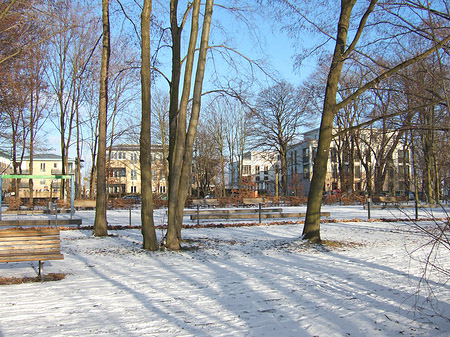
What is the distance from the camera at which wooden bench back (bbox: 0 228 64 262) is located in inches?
259

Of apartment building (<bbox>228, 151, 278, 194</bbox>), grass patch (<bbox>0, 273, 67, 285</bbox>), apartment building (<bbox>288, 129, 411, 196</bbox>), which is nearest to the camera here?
grass patch (<bbox>0, 273, 67, 285</bbox>)

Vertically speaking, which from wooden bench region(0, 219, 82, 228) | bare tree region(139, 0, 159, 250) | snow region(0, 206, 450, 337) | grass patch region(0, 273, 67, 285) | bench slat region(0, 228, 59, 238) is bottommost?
snow region(0, 206, 450, 337)

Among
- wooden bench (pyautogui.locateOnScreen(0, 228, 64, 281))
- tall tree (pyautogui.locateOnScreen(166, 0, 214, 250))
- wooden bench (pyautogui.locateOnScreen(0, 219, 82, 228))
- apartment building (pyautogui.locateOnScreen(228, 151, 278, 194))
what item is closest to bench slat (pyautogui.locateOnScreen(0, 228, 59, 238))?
wooden bench (pyautogui.locateOnScreen(0, 228, 64, 281))

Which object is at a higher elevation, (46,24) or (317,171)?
(46,24)

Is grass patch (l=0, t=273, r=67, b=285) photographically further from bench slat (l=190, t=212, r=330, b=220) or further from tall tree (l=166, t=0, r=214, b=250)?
bench slat (l=190, t=212, r=330, b=220)

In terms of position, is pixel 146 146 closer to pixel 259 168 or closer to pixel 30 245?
pixel 30 245

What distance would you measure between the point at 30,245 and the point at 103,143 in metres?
6.23

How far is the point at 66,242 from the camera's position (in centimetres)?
1105

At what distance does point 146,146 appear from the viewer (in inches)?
385

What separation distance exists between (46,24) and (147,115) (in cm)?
343

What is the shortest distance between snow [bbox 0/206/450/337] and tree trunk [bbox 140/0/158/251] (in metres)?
0.55

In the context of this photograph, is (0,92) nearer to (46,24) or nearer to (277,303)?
(46,24)

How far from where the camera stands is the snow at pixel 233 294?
168 inches

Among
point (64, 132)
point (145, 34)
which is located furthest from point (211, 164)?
point (145, 34)
